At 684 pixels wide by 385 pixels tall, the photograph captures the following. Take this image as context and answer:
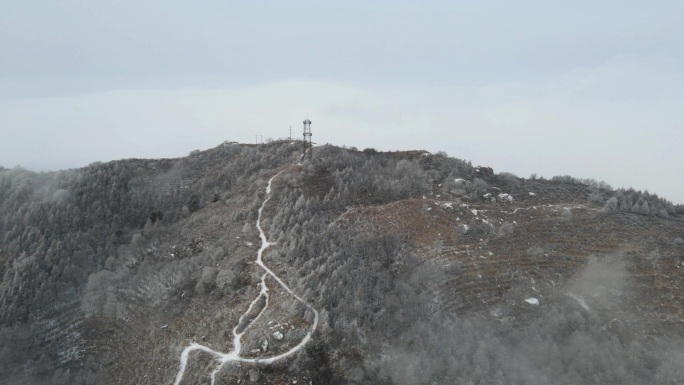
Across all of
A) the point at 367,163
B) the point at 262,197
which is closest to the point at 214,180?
the point at 262,197

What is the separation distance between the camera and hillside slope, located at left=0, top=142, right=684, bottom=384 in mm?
27000

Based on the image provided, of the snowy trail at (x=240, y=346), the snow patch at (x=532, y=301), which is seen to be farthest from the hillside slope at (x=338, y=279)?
the snow patch at (x=532, y=301)

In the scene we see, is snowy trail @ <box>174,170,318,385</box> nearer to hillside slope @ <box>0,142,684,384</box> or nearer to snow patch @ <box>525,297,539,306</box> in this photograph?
hillside slope @ <box>0,142,684,384</box>

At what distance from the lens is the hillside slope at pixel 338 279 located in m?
27.0

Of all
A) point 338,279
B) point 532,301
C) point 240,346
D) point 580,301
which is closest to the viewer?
Result: point 240,346

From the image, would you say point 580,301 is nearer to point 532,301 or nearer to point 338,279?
point 532,301

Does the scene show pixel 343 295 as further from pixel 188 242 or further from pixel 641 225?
pixel 641 225

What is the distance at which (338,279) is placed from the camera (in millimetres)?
30391

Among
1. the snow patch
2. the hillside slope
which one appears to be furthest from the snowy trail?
the snow patch

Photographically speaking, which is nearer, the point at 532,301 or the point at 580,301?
the point at 532,301

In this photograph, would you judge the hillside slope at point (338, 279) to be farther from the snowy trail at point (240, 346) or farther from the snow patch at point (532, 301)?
the snow patch at point (532, 301)

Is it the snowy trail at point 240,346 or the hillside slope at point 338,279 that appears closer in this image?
the snowy trail at point 240,346

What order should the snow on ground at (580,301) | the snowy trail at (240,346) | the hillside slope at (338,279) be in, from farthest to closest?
the snow on ground at (580,301) → the hillside slope at (338,279) → the snowy trail at (240,346)

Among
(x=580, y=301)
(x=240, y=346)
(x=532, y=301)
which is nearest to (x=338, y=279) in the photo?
(x=240, y=346)
